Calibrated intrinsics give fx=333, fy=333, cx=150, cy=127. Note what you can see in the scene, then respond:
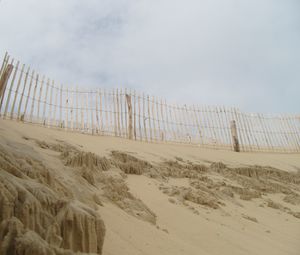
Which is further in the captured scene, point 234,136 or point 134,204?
point 234,136

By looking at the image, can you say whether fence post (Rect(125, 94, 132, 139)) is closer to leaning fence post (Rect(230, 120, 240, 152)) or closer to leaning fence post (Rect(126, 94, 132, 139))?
leaning fence post (Rect(126, 94, 132, 139))

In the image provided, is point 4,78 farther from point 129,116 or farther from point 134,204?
point 134,204

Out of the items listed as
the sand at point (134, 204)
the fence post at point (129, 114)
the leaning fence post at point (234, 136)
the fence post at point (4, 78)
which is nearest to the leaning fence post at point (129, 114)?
the fence post at point (129, 114)

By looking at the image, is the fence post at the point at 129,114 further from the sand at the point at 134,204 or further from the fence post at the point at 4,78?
the fence post at the point at 4,78

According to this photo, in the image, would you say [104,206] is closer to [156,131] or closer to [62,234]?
[62,234]

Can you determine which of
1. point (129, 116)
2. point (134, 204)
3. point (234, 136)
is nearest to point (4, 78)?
point (129, 116)

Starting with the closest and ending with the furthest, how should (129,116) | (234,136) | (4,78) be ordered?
(4,78) → (129,116) → (234,136)

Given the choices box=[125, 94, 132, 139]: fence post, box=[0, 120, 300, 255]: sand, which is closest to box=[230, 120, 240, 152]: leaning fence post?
box=[0, 120, 300, 255]: sand

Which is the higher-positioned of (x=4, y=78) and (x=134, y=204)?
(x=4, y=78)

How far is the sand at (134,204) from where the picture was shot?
2023mm

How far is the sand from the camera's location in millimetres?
2023

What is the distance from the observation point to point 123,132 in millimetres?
9883

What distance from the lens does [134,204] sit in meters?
3.97

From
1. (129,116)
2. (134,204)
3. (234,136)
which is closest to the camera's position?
(134,204)
